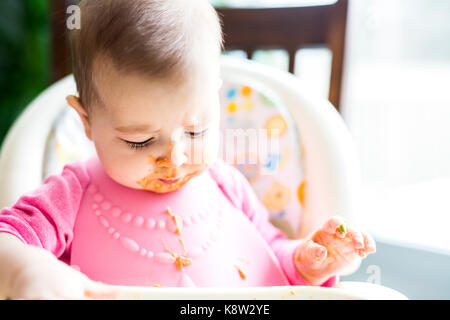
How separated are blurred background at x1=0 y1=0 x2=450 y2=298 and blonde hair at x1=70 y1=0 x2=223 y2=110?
0.27 m

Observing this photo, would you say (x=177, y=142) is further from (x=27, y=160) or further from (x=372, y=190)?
(x=372, y=190)

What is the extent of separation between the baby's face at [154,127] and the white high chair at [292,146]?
0.55 feet

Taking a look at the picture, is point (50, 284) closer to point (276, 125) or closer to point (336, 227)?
point (336, 227)

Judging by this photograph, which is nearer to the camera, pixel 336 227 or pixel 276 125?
pixel 336 227

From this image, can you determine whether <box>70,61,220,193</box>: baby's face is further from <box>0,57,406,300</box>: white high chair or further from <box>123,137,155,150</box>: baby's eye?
<box>0,57,406,300</box>: white high chair

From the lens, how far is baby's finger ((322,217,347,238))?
40cm

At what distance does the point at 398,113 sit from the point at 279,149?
0.72 ft

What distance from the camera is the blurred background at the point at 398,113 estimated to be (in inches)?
21.0

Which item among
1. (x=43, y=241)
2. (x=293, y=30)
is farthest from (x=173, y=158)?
(x=293, y=30)

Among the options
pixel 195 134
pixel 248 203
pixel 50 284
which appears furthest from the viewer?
pixel 248 203

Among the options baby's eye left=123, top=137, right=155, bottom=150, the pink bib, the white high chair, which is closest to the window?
the white high chair

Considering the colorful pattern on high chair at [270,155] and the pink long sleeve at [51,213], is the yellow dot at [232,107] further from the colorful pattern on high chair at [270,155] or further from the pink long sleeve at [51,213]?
the pink long sleeve at [51,213]

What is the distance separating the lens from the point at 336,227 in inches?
15.8

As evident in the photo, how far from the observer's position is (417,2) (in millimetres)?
581
